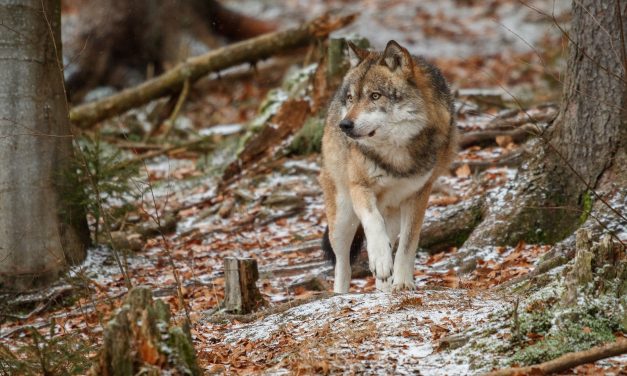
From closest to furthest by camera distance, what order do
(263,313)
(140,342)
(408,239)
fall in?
1. (140,342)
2. (263,313)
3. (408,239)

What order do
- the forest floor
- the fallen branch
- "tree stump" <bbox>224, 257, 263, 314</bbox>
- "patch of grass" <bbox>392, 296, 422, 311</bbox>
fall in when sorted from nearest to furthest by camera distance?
the fallen branch → the forest floor → "patch of grass" <bbox>392, 296, 422, 311</bbox> → "tree stump" <bbox>224, 257, 263, 314</bbox>

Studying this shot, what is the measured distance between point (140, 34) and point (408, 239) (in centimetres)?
1483

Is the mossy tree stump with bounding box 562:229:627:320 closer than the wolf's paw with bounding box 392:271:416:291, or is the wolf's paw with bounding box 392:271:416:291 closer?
the mossy tree stump with bounding box 562:229:627:320

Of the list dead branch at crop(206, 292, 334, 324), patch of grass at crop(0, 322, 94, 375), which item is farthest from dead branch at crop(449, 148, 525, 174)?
patch of grass at crop(0, 322, 94, 375)

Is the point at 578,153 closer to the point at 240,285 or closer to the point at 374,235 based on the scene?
the point at 374,235

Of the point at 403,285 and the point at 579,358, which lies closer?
the point at 579,358

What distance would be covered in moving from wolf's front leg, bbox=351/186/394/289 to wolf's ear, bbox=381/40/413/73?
1.10 metres

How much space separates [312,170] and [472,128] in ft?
7.95

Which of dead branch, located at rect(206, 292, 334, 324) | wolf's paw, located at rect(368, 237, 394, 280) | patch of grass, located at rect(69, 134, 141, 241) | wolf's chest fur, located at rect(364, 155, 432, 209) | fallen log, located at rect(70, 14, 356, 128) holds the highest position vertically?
fallen log, located at rect(70, 14, 356, 128)

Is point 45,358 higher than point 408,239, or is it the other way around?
point 408,239

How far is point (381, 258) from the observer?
6.46 m

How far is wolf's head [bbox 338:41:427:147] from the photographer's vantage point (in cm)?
678

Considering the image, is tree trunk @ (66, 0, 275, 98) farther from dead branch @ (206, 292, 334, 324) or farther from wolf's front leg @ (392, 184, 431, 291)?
dead branch @ (206, 292, 334, 324)

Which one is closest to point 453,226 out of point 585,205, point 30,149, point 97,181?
point 585,205
